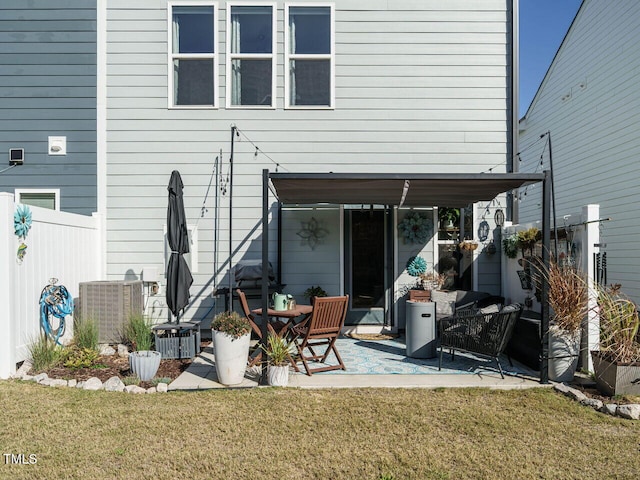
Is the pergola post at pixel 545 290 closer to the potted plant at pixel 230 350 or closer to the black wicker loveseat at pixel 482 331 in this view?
the black wicker loveseat at pixel 482 331

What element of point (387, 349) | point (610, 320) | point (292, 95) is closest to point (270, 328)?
point (387, 349)

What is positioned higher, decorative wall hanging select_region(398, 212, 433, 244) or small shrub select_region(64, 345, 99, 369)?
decorative wall hanging select_region(398, 212, 433, 244)

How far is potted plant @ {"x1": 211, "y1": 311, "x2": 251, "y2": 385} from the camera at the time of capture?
4.96 metres

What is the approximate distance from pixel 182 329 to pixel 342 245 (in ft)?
9.49

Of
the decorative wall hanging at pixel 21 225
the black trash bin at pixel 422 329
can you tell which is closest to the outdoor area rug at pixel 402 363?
the black trash bin at pixel 422 329

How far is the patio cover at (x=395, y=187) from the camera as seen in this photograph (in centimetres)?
497

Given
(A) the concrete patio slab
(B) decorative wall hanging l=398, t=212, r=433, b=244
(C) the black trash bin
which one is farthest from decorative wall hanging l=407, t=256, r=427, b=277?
(A) the concrete patio slab

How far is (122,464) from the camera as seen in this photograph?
3264 millimetres

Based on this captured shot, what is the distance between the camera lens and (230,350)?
4957 mm

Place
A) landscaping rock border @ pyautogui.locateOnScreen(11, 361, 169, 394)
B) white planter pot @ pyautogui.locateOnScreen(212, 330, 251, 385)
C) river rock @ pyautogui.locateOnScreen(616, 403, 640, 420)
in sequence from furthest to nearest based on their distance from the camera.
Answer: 1. white planter pot @ pyautogui.locateOnScreen(212, 330, 251, 385)
2. landscaping rock border @ pyautogui.locateOnScreen(11, 361, 169, 394)
3. river rock @ pyautogui.locateOnScreen(616, 403, 640, 420)

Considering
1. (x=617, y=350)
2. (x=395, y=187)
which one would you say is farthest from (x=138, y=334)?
(x=617, y=350)

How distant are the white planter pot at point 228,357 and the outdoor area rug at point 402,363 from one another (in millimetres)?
851

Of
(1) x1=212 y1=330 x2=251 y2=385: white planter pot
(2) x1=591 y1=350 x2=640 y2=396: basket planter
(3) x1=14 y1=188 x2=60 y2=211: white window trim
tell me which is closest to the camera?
(2) x1=591 y1=350 x2=640 y2=396: basket planter

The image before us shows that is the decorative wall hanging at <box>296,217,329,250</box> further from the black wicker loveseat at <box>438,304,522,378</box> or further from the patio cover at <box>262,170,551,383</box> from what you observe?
the black wicker loveseat at <box>438,304,522,378</box>
